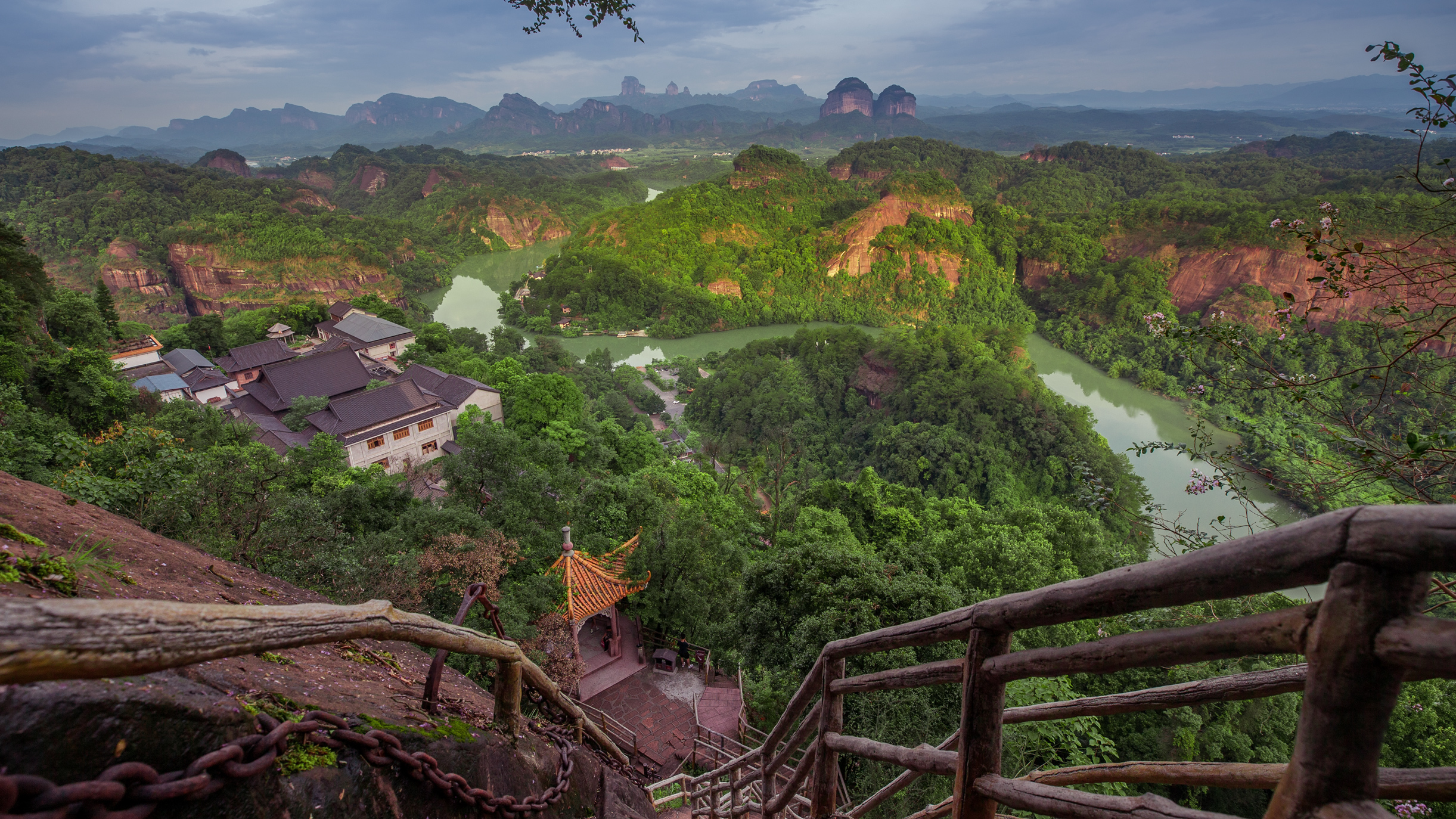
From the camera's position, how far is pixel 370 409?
656 inches

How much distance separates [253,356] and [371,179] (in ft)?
245

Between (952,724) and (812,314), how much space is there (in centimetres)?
4062

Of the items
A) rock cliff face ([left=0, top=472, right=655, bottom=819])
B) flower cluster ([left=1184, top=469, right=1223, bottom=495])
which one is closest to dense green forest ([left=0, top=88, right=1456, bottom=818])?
flower cluster ([left=1184, top=469, right=1223, bottom=495])

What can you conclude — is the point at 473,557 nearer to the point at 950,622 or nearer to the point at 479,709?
the point at 479,709

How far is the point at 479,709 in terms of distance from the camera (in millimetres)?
2225

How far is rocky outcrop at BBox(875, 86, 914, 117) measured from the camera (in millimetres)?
196250

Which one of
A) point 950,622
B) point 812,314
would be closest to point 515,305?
point 812,314

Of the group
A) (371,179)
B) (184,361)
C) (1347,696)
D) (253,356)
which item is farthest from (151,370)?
(371,179)

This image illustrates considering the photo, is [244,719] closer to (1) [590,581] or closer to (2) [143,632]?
(2) [143,632]

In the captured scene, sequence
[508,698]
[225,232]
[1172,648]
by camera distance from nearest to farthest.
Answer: [1172,648] < [508,698] < [225,232]

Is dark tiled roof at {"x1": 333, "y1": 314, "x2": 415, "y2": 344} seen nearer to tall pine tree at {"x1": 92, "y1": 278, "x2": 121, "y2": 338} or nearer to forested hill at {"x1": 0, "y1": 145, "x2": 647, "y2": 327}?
tall pine tree at {"x1": 92, "y1": 278, "x2": 121, "y2": 338}

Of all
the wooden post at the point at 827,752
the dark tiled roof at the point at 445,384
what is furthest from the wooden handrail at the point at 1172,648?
the dark tiled roof at the point at 445,384

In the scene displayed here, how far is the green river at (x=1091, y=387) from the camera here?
21031 mm

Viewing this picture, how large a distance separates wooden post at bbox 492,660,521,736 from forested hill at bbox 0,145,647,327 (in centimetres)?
4469
